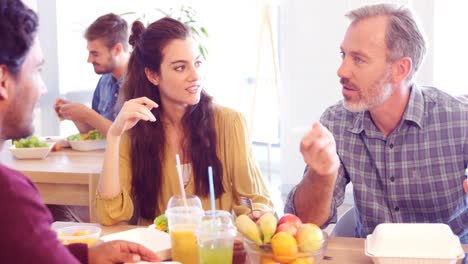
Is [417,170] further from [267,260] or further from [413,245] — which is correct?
[267,260]

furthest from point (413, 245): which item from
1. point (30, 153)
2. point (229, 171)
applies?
point (30, 153)

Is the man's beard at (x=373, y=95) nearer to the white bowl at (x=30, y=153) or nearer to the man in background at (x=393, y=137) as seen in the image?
the man in background at (x=393, y=137)

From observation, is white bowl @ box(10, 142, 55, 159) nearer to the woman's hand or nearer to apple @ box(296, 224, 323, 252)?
the woman's hand

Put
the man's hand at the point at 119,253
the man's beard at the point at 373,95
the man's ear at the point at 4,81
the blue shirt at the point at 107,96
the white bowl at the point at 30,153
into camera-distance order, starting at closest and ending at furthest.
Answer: the man's ear at the point at 4,81, the man's hand at the point at 119,253, the man's beard at the point at 373,95, the white bowl at the point at 30,153, the blue shirt at the point at 107,96

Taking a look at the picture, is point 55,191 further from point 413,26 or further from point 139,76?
point 413,26

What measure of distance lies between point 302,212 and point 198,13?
382 centimetres

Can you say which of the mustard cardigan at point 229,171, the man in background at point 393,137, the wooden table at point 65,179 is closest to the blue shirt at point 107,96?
the wooden table at point 65,179

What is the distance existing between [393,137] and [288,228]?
829 mm

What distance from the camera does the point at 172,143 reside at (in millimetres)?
2344

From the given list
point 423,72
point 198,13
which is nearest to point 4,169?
point 423,72

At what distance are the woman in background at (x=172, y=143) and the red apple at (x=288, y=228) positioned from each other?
2.31ft

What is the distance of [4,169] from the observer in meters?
1.05

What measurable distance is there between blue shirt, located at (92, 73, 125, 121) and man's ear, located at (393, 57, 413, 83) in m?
1.81

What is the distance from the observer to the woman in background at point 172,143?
2176 mm
